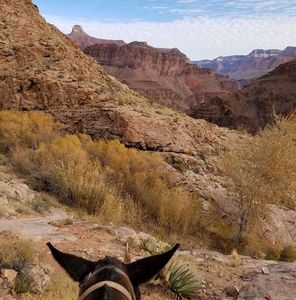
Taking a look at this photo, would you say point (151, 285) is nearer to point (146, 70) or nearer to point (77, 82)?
point (77, 82)

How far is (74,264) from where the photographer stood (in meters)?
2.16

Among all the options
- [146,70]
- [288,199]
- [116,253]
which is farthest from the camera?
[146,70]

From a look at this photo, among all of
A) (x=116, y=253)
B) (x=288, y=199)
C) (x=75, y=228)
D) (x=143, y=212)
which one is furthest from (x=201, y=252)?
(x=288, y=199)

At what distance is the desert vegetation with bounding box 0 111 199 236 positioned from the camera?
13406 mm

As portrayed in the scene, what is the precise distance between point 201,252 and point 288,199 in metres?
5.78

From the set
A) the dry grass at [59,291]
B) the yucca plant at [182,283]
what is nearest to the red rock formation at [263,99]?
the yucca plant at [182,283]

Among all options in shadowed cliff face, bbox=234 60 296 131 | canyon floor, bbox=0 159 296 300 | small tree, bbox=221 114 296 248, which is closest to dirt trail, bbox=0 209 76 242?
canyon floor, bbox=0 159 296 300

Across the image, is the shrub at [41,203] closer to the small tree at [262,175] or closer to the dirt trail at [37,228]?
the dirt trail at [37,228]

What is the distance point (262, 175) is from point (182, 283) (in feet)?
23.9

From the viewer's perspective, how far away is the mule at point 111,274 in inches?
66.4

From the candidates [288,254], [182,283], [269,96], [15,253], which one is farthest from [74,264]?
[269,96]

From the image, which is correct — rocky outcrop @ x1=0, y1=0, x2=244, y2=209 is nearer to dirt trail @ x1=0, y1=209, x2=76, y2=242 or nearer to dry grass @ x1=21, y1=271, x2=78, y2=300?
dirt trail @ x1=0, y1=209, x2=76, y2=242

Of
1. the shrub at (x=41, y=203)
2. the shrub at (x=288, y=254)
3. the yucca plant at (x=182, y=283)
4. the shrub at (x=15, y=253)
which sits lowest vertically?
the shrub at (x=288, y=254)

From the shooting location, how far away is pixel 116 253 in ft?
28.8
